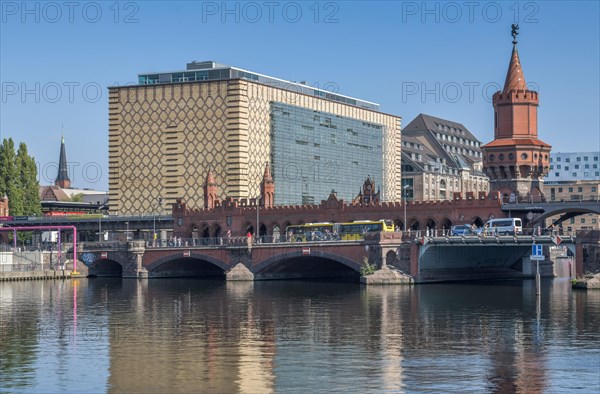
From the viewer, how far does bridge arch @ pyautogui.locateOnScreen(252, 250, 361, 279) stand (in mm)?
146875

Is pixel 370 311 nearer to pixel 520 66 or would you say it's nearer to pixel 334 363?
pixel 334 363

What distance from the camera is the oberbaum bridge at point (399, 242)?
13950cm

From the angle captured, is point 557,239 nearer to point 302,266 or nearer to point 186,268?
point 302,266

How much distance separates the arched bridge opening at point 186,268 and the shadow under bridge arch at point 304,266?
8.66 m

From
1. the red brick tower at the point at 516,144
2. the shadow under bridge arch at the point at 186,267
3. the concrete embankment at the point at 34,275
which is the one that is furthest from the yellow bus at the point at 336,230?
the concrete embankment at the point at 34,275

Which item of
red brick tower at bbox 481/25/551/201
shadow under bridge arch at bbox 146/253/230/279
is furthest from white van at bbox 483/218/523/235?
shadow under bridge arch at bbox 146/253/230/279

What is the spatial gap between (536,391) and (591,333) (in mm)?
26129

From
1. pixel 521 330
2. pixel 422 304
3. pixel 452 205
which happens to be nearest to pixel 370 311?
pixel 422 304

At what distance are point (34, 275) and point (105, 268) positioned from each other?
15092 mm

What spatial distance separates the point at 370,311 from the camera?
342 feet

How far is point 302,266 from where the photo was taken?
524ft

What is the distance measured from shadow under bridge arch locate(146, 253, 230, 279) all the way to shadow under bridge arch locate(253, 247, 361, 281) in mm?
6557

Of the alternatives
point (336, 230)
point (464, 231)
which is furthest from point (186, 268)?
point (464, 231)

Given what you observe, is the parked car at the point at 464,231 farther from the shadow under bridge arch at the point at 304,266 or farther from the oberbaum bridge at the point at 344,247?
the shadow under bridge arch at the point at 304,266
